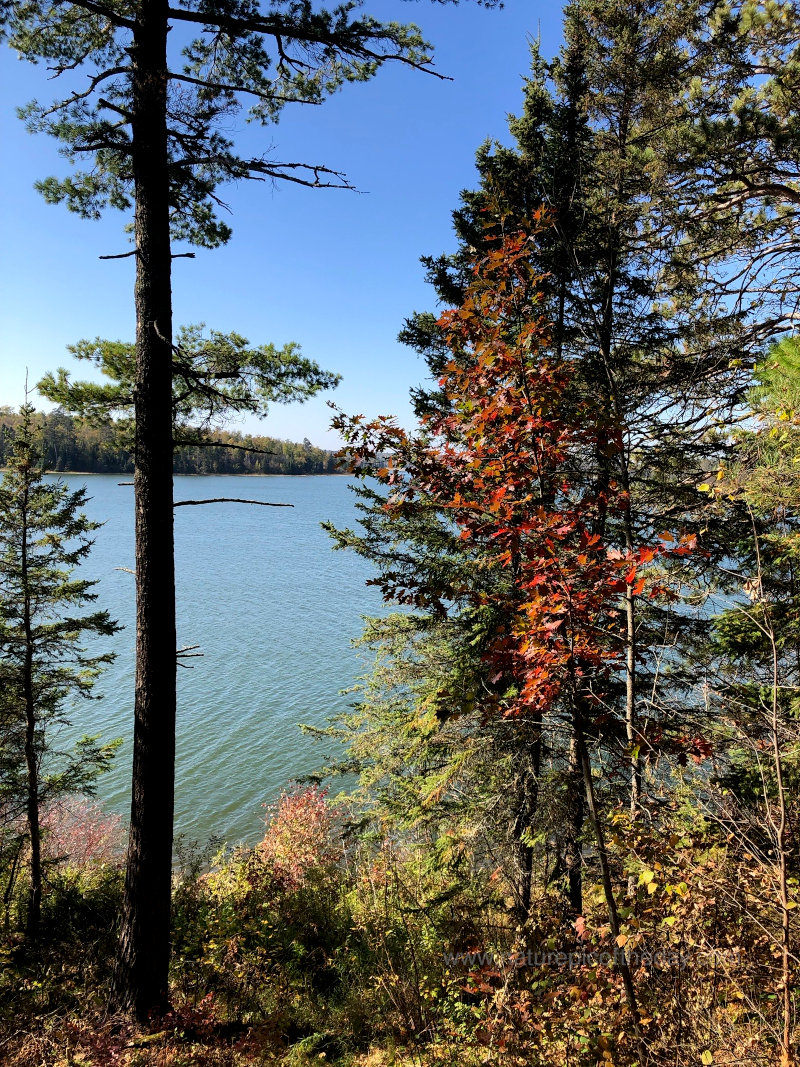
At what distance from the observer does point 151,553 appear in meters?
4.35

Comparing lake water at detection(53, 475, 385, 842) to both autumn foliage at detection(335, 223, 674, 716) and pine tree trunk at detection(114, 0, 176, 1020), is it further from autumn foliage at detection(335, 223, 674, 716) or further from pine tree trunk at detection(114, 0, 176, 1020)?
autumn foliage at detection(335, 223, 674, 716)

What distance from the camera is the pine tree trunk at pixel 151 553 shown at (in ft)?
13.7

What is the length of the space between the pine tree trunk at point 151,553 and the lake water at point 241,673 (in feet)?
12.2

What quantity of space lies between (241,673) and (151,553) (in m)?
18.2

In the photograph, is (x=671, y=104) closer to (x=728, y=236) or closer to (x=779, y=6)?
(x=779, y=6)

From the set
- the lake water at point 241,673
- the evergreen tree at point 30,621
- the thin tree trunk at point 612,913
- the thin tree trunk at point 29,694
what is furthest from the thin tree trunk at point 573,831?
the thin tree trunk at point 29,694

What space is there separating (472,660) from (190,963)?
424 cm

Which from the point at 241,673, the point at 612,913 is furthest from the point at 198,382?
the point at 241,673

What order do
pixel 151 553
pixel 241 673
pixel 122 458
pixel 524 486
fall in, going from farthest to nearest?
pixel 122 458
pixel 241 673
pixel 151 553
pixel 524 486

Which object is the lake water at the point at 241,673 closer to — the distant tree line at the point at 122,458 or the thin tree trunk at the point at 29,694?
the thin tree trunk at the point at 29,694

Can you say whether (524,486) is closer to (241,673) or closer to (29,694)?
(29,694)

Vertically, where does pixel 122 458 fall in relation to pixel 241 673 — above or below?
above

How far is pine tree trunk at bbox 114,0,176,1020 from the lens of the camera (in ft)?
13.7

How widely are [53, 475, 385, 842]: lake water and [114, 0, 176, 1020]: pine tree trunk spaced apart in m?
3.73
